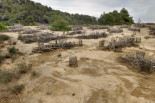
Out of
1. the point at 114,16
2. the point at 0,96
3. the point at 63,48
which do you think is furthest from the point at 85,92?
the point at 114,16

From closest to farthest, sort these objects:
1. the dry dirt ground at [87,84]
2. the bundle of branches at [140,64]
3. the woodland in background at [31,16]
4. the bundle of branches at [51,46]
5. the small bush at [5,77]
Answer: the dry dirt ground at [87,84] → the small bush at [5,77] → the bundle of branches at [140,64] → the bundle of branches at [51,46] → the woodland in background at [31,16]

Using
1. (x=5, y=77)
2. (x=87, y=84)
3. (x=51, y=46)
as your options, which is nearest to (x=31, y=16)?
(x=51, y=46)

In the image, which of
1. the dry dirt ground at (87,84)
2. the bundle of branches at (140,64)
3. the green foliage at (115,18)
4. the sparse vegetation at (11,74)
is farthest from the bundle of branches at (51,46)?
the green foliage at (115,18)

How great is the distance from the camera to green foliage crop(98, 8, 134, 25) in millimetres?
29578

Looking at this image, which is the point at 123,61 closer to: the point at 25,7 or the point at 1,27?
the point at 1,27

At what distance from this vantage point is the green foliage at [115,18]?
29.6 metres

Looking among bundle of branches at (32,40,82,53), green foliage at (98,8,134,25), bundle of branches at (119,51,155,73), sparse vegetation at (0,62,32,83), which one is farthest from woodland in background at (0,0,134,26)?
bundle of branches at (119,51,155,73)

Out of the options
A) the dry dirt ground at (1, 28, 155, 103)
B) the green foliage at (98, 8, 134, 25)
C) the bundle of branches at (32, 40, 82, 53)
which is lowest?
the dry dirt ground at (1, 28, 155, 103)

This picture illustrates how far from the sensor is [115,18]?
30.7m

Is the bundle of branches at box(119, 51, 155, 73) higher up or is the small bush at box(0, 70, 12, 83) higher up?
the bundle of branches at box(119, 51, 155, 73)

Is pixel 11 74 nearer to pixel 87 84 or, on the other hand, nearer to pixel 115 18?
pixel 87 84

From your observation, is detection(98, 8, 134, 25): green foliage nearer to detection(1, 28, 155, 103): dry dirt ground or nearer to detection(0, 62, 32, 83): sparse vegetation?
detection(1, 28, 155, 103): dry dirt ground

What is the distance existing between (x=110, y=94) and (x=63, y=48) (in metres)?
6.13

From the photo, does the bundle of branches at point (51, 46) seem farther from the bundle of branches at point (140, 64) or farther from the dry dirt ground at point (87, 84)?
the bundle of branches at point (140, 64)
